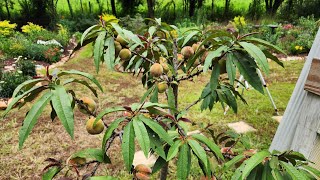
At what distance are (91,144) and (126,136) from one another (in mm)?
2724

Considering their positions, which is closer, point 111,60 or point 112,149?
point 111,60

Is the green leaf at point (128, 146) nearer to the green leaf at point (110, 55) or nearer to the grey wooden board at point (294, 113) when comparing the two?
the green leaf at point (110, 55)

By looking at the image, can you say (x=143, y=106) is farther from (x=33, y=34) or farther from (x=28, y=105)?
(x=33, y=34)

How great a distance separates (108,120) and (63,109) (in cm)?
331

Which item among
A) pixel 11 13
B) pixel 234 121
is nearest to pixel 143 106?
pixel 234 121

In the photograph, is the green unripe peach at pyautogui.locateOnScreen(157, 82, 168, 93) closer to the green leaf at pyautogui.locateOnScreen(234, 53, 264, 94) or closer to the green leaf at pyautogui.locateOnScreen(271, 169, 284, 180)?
the green leaf at pyautogui.locateOnScreen(234, 53, 264, 94)

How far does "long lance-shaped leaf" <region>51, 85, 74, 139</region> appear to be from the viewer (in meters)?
0.87

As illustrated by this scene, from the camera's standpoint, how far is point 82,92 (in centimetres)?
526

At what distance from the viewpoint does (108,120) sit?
4145mm

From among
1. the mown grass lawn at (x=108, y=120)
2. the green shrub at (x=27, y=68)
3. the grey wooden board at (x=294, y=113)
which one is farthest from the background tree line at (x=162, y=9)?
the grey wooden board at (x=294, y=113)

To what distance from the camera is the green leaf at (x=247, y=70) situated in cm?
109

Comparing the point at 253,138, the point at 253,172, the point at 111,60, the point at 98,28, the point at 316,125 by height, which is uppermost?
the point at 98,28

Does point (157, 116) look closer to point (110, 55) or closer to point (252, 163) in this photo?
point (110, 55)

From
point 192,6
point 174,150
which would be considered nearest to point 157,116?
point 174,150
